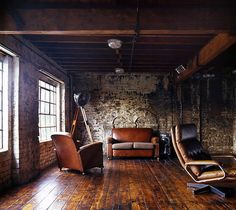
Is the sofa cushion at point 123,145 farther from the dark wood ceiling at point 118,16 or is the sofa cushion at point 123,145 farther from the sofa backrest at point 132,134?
the dark wood ceiling at point 118,16

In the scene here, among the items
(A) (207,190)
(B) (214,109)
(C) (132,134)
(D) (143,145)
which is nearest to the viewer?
A: (A) (207,190)

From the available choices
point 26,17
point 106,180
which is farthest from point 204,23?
point 106,180

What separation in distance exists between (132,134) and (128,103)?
113 cm

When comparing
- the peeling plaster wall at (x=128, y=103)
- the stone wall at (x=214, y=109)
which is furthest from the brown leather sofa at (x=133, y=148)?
the stone wall at (x=214, y=109)

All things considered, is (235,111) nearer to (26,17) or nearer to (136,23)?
(136,23)

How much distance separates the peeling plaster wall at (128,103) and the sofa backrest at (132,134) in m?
0.41

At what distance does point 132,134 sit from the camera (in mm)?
7945

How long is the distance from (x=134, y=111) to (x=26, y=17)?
5614mm

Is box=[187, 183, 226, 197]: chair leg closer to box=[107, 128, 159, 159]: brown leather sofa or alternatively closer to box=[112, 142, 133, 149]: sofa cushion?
box=[107, 128, 159, 159]: brown leather sofa

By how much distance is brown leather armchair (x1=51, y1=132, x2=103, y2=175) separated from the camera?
4988 mm

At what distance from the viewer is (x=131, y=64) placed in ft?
22.7

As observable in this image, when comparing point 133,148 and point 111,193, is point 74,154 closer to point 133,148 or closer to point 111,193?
point 111,193

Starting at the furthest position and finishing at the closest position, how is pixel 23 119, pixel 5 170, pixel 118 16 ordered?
pixel 23 119, pixel 5 170, pixel 118 16

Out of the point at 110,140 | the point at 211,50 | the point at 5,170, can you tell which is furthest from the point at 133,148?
the point at 5,170
